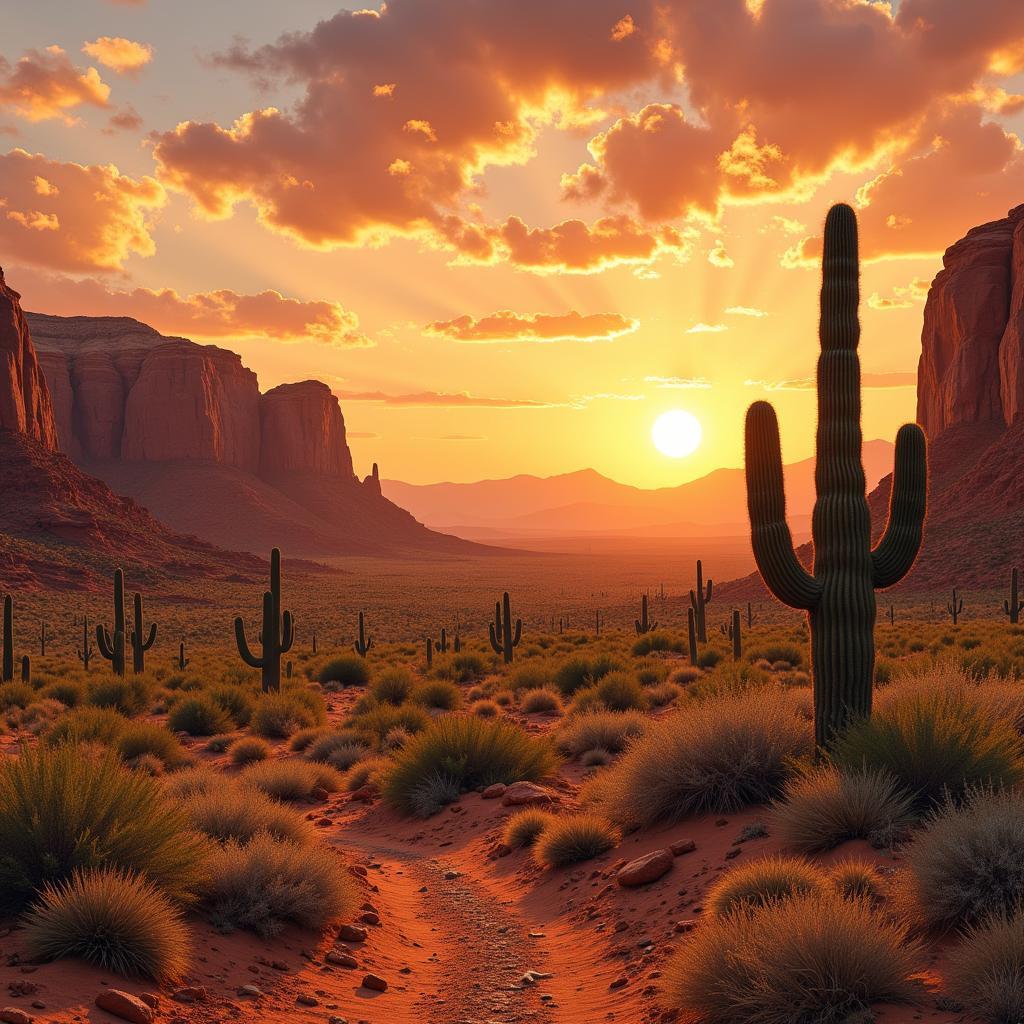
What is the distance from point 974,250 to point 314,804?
98476 millimetres

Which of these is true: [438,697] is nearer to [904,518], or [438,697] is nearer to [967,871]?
[904,518]

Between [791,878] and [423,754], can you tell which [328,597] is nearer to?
[423,754]

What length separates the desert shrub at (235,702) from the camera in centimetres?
2191

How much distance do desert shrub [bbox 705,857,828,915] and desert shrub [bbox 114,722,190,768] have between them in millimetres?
12101

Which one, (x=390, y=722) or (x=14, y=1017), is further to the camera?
(x=390, y=722)

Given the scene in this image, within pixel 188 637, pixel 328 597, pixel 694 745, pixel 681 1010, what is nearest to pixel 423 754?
pixel 694 745

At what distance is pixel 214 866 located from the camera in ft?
24.5

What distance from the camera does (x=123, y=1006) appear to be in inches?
208

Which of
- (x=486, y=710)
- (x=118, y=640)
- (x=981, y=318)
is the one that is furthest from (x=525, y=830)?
(x=981, y=318)

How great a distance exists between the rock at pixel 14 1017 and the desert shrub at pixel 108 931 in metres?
0.90

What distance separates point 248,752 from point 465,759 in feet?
20.1

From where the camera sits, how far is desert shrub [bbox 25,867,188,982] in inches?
228

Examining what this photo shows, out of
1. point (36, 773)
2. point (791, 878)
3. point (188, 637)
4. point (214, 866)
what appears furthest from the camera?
point (188, 637)

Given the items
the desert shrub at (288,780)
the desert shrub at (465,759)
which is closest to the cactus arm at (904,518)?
the desert shrub at (465,759)
